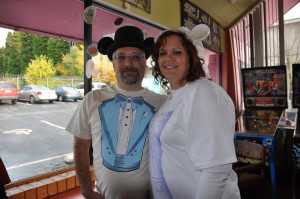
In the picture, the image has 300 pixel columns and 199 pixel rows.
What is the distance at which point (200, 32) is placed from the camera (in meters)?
1.20

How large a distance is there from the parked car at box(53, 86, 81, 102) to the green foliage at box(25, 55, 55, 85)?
22 centimetres

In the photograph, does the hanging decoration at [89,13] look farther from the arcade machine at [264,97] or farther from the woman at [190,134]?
the arcade machine at [264,97]

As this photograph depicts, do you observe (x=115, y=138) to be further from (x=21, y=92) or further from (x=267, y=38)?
(x=267, y=38)

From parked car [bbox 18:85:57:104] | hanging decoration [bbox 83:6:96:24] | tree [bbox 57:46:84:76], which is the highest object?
hanging decoration [bbox 83:6:96:24]

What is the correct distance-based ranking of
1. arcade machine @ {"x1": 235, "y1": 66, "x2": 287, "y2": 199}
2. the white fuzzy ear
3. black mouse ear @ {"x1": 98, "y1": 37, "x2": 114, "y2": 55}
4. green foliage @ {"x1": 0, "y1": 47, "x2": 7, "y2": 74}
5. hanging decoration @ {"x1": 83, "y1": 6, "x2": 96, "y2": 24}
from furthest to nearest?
arcade machine @ {"x1": 235, "y1": 66, "x2": 287, "y2": 199} → hanging decoration @ {"x1": 83, "y1": 6, "x2": 96, "y2": 24} → green foliage @ {"x1": 0, "y1": 47, "x2": 7, "y2": 74} → black mouse ear @ {"x1": 98, "y1": 37, "x2": 114, "y2": 55} → the white fuzzy ear

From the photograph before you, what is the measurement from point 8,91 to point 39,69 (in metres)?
0.39

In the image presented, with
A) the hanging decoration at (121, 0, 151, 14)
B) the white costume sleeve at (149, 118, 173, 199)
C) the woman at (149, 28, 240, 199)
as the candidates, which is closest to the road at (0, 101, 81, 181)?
the hanging decoration at (121, 0, 151, 14)

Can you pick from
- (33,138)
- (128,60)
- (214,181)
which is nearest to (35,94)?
(33,138)

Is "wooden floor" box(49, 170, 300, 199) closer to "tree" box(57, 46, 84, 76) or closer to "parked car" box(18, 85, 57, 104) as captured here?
"parked car" box(18, 85, 57, 104)

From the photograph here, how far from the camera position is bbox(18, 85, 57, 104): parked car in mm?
2359

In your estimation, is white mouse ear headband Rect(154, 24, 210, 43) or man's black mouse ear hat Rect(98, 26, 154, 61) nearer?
white mouse ear headband Rect(154, 24, 210, 43)

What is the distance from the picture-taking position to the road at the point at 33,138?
2.30 meters

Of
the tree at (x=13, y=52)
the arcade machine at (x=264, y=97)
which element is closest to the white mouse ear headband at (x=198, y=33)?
the tree at (x=13, y=52)

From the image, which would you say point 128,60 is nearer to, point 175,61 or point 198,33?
point 175,61
